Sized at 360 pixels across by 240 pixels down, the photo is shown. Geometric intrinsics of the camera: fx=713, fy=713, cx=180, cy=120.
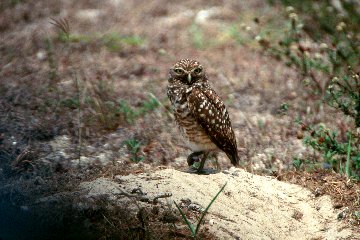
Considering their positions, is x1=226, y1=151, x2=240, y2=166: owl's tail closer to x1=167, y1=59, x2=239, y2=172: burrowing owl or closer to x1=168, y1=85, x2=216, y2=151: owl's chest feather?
x1=167, y1=59, x2=239, y2=172: burrowing owl

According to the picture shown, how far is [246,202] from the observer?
5.41 m

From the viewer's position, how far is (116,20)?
11.6 meters

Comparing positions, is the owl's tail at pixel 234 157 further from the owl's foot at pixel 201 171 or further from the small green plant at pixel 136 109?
the small green plant at pixel 136 109

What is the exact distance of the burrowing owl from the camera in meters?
5.94

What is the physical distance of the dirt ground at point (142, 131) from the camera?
486cm

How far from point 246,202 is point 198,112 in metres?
0.93

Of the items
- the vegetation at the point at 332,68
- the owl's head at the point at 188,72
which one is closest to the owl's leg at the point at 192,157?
the owl's head at the point at 188,72

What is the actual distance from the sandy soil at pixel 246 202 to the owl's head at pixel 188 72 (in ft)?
2.82

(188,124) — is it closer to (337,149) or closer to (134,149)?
(134,149)

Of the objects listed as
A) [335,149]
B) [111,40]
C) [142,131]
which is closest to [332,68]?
[335,149]

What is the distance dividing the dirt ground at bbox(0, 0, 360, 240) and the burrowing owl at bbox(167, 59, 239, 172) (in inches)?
12.3

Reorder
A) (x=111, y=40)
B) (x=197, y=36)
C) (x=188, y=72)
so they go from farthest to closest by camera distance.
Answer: (x=197, y=36)
(x=111, y=40)
(x=188, y=72)

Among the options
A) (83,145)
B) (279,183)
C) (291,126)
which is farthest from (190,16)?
(279,183)

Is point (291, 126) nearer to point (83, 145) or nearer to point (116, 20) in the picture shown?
point (83, 145)
